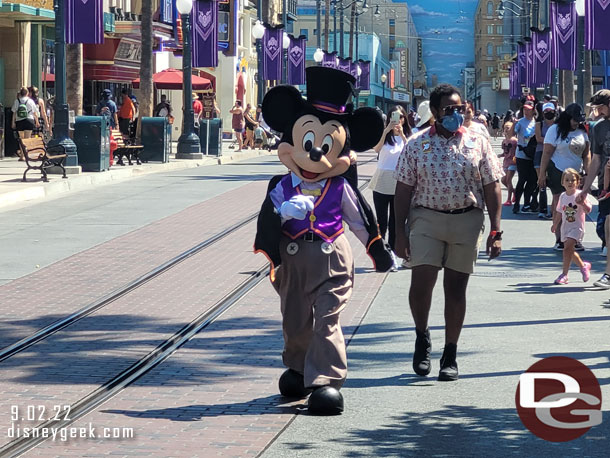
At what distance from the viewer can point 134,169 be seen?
2741 centimetres

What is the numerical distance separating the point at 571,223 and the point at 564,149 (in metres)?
3.20

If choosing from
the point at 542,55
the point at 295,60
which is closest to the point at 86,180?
the point at 542,55

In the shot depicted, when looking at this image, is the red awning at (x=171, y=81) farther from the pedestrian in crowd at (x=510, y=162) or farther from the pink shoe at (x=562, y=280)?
the pink shoe at (x=562, y=280)

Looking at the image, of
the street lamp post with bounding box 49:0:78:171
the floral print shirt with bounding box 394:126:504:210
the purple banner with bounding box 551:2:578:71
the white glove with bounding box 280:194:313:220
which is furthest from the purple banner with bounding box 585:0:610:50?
the white glove with bounding box 280:194:313:220

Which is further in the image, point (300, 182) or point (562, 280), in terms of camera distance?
point (562, 280)

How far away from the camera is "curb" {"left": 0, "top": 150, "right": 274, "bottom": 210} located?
65.2 feet

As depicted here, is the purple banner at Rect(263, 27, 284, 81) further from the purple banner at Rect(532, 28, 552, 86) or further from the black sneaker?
the black sneaker

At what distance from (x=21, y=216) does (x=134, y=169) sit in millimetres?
9789

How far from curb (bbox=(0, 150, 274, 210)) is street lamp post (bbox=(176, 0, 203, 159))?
1.48 ft

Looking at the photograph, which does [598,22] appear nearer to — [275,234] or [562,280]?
[562,280]

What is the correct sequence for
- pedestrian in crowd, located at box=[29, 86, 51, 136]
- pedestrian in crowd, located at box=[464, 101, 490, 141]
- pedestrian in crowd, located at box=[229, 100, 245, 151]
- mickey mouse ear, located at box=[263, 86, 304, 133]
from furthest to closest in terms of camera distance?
pedestrian in crowd, located at box=[229, 100, 245, 151] < pedestrian in crowd, located at box=[29, 86, 51, 136] < pedestrian in crowd, located at box=[464, 101, 490, 141] < mickey mouse ear, located at box=[263, 86, 304, 133]

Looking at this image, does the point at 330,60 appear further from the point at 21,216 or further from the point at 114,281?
the point at 114,281

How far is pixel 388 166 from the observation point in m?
12.6

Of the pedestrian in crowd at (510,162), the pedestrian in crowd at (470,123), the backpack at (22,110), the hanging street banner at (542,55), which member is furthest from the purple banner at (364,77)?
the pedestrian in crowd at (470,123)
